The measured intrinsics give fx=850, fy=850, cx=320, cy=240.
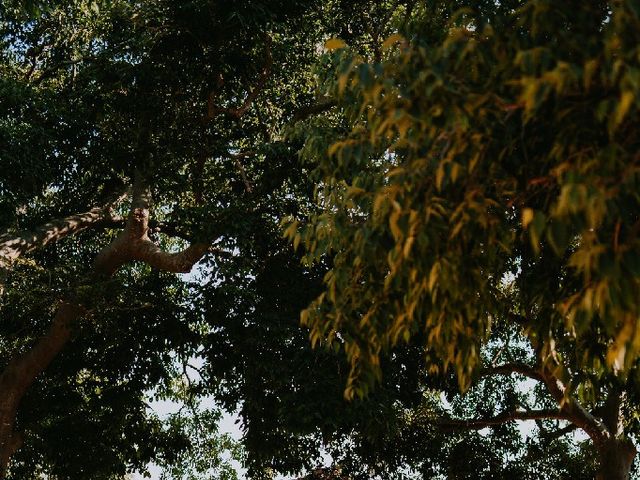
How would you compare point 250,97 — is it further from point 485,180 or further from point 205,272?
point 485,180

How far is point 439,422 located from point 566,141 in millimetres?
11512

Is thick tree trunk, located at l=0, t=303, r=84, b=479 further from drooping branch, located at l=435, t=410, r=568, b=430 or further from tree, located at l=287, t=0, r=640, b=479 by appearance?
tree, located at l=287, t=0, r=640, b=479

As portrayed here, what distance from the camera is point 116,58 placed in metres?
12.3

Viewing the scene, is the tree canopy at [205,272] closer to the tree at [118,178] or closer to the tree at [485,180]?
the tree at [118,178]

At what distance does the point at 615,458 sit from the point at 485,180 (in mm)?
10877

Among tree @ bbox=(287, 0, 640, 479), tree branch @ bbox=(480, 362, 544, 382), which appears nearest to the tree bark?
tree branch @ bbox=(480, 362, 544, 382)

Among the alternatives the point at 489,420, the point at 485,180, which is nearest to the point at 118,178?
the point at 489,420

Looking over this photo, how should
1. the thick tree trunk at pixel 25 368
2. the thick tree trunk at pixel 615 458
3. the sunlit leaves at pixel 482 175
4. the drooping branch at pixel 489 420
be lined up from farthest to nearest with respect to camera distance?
1. the drooping branch at pixel 489 420
2. the thick tree trunk at pixel 615 458
3. the thick tree trunk at pixel 25 368
4. the sunlit leaves at pixel 482 175

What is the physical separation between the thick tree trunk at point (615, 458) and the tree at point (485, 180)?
360 inches

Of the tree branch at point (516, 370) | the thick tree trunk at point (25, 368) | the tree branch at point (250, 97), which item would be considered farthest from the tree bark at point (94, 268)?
the tree branch at point (516, 370)

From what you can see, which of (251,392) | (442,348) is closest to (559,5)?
(442,348)

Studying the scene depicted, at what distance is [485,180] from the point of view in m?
4.53

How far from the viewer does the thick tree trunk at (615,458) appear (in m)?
13.8

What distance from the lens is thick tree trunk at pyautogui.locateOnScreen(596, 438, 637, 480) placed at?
13.8 m
